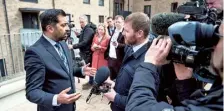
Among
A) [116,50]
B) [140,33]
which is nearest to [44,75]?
[140,33]

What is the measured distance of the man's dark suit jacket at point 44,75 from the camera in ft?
6.32

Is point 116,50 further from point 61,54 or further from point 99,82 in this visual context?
point 99,82

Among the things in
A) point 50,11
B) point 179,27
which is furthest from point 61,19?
point 179,27

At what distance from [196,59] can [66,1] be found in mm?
14594

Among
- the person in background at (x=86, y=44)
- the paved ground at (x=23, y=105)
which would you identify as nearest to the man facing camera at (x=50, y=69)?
the paved ground at (x=23, y=105)

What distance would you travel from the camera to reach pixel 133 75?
1.85 metres

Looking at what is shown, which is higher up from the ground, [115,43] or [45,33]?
[45,33]

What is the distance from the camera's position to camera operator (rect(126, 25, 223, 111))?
81 centimetres

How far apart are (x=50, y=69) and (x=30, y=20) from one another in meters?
12.0

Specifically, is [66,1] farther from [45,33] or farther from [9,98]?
[45,33]

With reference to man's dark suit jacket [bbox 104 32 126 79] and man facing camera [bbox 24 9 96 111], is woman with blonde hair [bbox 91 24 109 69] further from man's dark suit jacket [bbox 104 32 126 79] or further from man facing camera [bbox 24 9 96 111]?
man facing camera [bbox 24 9 96 111]

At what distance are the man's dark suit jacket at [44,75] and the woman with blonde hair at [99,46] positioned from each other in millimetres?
2476

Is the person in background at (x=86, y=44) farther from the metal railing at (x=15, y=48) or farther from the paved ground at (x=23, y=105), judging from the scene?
the metal railing at (x=15, y=48)

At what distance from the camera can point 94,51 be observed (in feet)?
15.8
